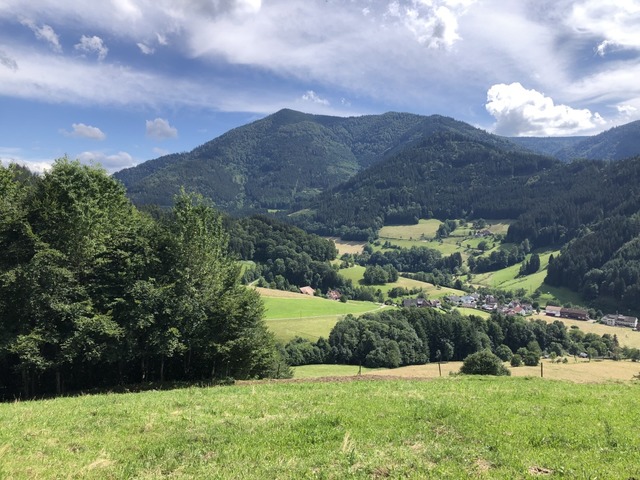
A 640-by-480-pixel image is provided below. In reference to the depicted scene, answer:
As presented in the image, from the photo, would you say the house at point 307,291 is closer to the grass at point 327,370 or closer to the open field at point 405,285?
the open field at point 405,285

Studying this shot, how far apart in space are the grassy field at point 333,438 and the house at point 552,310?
513 feet

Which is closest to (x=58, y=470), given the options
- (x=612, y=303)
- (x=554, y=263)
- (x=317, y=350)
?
(x=317, y=350)

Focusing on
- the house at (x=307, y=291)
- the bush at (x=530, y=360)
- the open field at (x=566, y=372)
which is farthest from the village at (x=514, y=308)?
the open field at (x=566, y=372)

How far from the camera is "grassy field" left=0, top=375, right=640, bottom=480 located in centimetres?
966

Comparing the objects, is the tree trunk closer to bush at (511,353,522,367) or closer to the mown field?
the mown field

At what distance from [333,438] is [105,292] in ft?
71.5

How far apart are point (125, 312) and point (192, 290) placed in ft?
14.9

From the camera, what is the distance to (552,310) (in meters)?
156

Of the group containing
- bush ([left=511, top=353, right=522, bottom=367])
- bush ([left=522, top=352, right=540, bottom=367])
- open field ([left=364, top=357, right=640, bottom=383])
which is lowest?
bush ([left=522, top=352, right=540, bottom=367])

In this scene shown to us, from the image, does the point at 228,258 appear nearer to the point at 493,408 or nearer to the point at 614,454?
the point at 493,408

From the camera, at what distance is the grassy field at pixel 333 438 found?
9.66 meters

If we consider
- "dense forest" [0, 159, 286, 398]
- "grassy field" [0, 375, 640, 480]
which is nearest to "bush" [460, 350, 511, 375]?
"dense forest" [0, 159, 286, 398]

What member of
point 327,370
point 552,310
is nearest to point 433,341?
point 327,370

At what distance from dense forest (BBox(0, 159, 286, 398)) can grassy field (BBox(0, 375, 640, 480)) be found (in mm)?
8095
